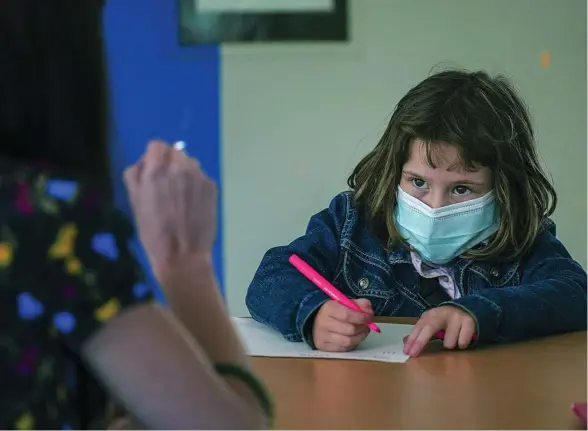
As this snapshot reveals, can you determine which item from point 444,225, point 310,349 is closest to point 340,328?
point 310,349

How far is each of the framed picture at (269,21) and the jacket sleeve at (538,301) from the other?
0.27 metres

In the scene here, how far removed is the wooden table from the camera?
452 mm

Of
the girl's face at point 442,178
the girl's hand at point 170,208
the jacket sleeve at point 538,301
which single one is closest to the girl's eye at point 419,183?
the girl's face at point 442,178

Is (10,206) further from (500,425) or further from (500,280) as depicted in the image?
(500,280)

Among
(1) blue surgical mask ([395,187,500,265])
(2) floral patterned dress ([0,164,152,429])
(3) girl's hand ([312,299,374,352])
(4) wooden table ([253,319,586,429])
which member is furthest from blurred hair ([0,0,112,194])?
(1) blue surgical mask ([395,187,500,265])

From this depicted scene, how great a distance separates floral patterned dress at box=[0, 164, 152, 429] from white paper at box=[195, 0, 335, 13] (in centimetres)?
30

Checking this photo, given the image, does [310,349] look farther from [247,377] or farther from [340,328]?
[247,377]

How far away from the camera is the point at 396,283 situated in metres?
0.77

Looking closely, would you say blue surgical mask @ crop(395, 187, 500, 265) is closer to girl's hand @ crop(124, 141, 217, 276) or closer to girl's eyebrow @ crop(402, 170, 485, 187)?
girl's eyebrow @ crop(402, 170, 485, 187)

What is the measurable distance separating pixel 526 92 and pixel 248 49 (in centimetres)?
26

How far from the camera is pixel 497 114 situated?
71 cm

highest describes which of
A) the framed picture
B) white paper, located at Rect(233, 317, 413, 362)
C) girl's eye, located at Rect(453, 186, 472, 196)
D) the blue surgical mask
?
the framed picture

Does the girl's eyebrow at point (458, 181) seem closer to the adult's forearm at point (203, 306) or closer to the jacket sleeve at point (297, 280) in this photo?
the jacket sleeve at point (297, 280)

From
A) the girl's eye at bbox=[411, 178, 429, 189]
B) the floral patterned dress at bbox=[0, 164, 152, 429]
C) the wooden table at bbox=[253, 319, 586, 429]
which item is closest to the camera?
the floral patterned dress at bbox=[0, 164, 152, 429]
